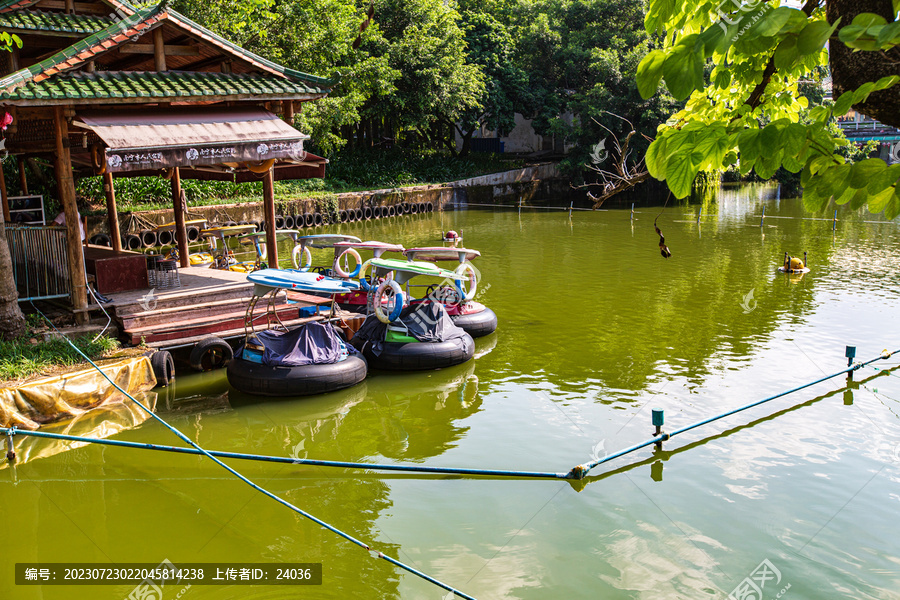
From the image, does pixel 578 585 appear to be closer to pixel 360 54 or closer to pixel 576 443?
pixel 576 443

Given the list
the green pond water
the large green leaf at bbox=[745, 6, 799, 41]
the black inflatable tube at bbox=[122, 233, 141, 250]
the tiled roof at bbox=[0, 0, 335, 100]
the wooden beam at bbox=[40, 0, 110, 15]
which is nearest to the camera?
the large green leaf at bbox=[745, 6, 799, 41]

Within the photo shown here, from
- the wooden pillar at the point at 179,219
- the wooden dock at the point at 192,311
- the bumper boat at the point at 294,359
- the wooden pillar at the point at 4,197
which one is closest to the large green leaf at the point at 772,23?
the bumper boat at the point at 294,359

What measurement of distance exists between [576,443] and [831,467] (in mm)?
3195

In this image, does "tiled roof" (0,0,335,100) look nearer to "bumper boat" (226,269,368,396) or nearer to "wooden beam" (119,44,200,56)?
"wooden beam" (119,44,200,56)

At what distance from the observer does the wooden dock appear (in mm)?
11719

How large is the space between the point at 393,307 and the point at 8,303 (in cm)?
600

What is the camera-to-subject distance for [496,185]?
142 feet

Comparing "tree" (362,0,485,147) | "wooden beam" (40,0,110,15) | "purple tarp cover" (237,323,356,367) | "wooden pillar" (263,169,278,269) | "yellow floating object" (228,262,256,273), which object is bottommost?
"purple tarp cover" (237,323,356,367)

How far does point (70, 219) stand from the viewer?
11.3 meters

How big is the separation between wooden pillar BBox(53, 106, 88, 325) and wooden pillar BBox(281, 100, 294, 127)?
3992mm

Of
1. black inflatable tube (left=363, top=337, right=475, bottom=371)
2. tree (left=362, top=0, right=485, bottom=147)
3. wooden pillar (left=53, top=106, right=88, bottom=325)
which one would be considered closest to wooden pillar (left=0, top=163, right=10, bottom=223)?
wooden pillar (left=53, top=106, right=88, bottom=325)

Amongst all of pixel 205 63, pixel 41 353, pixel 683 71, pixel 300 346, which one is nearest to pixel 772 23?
pixel 683 71

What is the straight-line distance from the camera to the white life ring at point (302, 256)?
1602cm

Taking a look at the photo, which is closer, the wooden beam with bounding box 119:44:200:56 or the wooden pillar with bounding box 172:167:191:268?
the wooden beam with bounding box 119:44:200:56
